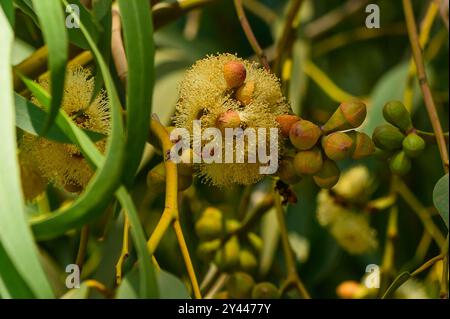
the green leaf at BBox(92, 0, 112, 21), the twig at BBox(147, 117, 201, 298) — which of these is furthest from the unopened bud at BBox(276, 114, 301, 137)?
the green leaf at BBox(92, 0, 112, 21)

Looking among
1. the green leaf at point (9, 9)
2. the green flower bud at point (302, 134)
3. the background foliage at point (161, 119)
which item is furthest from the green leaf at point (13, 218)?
the green flower bud at point (302, 134)

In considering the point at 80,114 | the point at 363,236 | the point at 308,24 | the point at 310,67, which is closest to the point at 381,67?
the point at 308,24

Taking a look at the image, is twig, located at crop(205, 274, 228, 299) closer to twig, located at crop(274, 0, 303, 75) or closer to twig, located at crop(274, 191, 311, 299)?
twig, located at crop(274, 191, 311, 299)

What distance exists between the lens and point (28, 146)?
105cm

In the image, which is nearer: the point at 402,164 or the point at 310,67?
the point at 402,164

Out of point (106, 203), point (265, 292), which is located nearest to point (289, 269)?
point (265, 292)

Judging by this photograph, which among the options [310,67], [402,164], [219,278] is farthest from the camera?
[310,67]

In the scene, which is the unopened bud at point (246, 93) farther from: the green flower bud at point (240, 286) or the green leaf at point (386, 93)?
the green leaf at point (386, 93)

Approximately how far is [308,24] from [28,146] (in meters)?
1.08

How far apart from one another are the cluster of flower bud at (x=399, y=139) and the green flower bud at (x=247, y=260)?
0.30 m

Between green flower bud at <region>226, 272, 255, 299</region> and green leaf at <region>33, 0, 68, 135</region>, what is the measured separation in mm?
535

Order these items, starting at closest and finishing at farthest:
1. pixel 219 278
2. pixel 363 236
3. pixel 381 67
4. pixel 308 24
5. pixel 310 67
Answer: pixel 219 278 → pixel 363 236 → pixel 310 67 → pixel 308 24 → pixel 381 67

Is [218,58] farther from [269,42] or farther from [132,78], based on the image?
[269,42]

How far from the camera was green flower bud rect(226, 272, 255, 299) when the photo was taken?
4.22 feet
